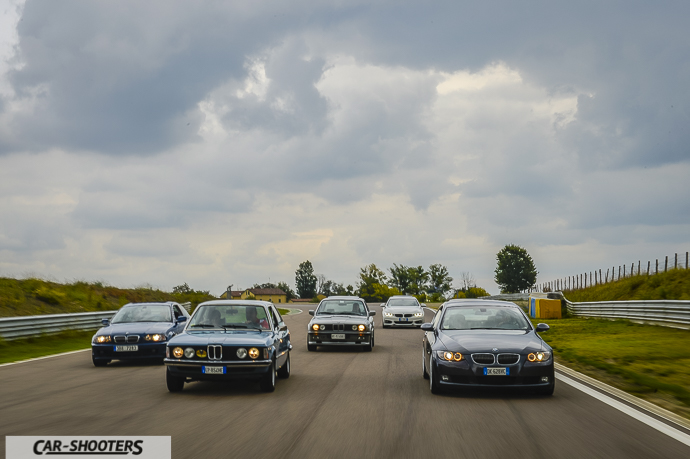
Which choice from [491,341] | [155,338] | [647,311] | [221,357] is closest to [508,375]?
[491,341]

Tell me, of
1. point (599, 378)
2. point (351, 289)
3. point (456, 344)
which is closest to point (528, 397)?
point (456, 344)

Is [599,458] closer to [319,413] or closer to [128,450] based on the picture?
[319,413]

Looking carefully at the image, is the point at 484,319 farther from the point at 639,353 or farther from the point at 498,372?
the point at 639,353

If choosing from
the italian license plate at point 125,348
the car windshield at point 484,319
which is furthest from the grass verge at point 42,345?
the car windshield at point 484,319

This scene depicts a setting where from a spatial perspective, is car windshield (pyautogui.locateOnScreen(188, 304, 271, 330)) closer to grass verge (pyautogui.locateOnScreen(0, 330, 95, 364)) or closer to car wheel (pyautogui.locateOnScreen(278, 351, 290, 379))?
car wheel (pyautogui.locateOnScreen(278, 351, 290, 379))

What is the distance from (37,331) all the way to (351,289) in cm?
16941

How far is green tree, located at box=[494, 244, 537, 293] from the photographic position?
15425cm

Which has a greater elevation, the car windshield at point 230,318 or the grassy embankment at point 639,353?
the car windshield at point 230,318

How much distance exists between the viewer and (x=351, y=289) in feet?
621

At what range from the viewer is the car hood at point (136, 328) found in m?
14.1

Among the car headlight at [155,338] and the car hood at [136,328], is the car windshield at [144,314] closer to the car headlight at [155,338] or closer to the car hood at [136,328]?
the car hood at [136,328]

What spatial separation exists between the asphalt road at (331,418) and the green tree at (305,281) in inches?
7245

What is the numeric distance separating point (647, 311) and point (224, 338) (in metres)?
20.2

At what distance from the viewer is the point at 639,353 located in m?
15.4
